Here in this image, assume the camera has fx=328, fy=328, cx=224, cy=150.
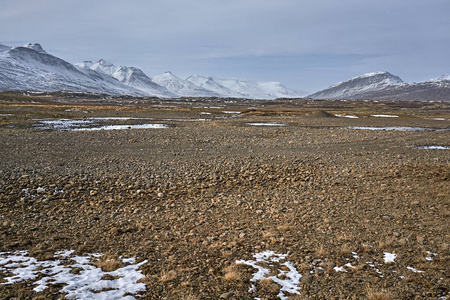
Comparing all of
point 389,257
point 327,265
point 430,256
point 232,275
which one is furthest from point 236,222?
point 430,256

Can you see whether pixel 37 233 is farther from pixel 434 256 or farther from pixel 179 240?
pixel 434 256

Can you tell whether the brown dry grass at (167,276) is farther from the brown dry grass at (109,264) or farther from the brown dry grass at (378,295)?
the brown dry grass at (378,295)

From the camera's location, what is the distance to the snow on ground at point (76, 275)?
23.1 feet

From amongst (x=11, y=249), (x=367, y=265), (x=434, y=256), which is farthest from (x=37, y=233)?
(x=434, y=256)

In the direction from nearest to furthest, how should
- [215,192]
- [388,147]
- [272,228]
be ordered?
1. [272,228]
2. [215,192]
3. [388,147]

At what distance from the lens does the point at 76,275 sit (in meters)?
7.65

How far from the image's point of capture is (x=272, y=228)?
10609 millimetres

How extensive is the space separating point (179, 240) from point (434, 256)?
6.89 meters

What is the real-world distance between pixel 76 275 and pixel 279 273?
478 cm

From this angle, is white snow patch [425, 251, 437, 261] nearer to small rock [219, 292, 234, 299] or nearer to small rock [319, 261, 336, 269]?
small rock [319, 261, 336, 269]

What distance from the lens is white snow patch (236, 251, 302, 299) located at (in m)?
7.20

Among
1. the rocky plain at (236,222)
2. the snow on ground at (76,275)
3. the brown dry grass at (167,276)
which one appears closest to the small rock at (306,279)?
the rocky plain at (236,222)

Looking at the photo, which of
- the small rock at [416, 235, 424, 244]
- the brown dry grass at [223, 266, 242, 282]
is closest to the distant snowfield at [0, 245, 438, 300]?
the brown dry grass at [223, 266, 242, 282]

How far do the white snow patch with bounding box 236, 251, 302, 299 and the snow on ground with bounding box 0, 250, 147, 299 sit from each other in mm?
2674
